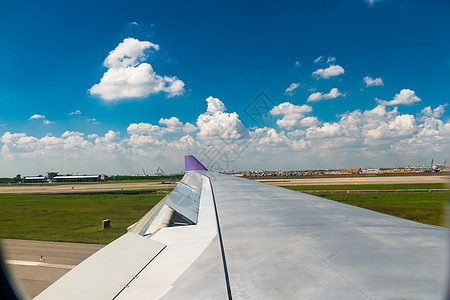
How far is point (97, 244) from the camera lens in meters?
9.78

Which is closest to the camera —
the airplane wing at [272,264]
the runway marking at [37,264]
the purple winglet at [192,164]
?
the airplane wing at [272,264]

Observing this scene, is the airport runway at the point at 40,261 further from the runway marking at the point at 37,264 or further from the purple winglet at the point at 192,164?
the purple winglet at the point at 192,164

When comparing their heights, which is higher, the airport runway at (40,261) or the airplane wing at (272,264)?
the airplane wing at (272,264)

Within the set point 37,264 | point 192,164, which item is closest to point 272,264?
point 37,264

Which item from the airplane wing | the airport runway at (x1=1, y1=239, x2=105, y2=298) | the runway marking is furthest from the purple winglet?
the airplane wing

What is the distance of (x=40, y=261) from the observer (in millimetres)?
8164

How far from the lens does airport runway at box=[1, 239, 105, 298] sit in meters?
6.69

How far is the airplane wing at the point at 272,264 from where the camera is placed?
4.17 ft

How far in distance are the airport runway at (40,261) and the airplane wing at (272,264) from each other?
245 inches

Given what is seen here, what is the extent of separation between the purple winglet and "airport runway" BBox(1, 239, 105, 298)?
26.2 ft

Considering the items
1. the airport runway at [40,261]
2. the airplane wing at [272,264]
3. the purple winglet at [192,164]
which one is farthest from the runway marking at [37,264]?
the purple winglet at [192,164]

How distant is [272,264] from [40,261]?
383 inches

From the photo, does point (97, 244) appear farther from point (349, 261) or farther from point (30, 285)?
point (349, 261)

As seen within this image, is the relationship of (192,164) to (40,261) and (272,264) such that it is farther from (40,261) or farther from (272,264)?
(272,264)
